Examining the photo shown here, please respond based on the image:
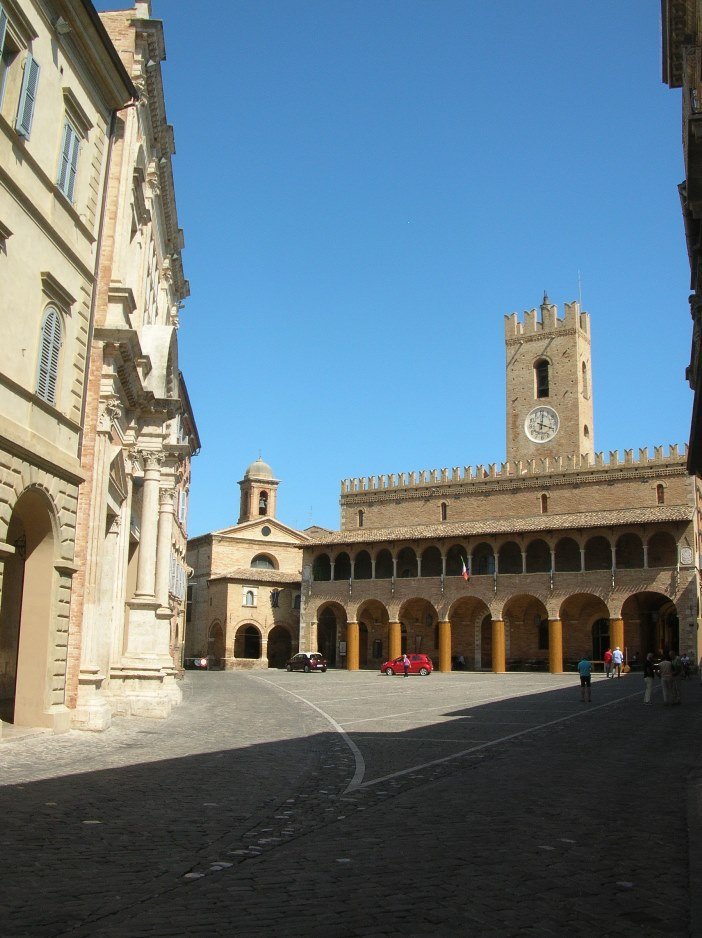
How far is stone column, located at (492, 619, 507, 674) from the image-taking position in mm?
48000

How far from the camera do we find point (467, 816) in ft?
24.9

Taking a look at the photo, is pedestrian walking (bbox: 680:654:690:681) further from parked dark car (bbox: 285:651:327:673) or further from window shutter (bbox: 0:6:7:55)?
window shutter (bbox: 0:6:7:55)

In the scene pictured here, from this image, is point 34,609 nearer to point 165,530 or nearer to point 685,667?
point 165,530

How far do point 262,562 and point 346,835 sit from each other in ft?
201

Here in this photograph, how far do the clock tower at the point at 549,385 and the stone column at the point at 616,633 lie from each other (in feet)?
44.8

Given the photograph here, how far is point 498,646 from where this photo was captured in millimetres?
48281

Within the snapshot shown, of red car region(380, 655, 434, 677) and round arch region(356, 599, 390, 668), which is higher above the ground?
round arch region(356, 599, 390, 668)

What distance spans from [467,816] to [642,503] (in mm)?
45278

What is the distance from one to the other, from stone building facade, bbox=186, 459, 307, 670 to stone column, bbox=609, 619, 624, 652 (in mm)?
21359

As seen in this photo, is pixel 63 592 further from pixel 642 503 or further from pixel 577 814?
pixel 642 503

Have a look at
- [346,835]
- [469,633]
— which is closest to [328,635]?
[469,633]

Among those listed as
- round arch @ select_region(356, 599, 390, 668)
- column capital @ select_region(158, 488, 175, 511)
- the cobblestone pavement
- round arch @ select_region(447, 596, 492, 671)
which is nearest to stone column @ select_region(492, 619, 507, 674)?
round arch @ select_region(447, 596, 492, 671)

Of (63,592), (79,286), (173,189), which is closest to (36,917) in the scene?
(63,592)

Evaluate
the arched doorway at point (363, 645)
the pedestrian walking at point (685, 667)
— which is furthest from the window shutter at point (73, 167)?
the arched doorway at point (363, 645)
